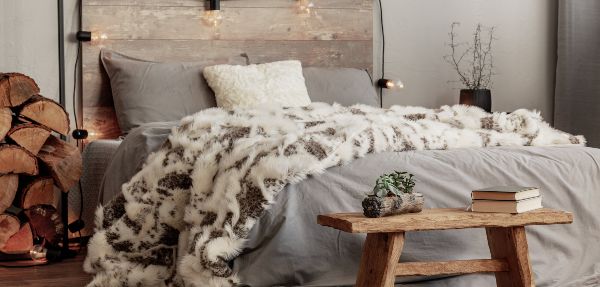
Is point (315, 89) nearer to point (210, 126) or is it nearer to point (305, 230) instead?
point (210, 126)

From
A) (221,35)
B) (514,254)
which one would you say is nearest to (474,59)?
(221,35)

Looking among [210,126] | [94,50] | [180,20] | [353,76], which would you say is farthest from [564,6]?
[210,126]

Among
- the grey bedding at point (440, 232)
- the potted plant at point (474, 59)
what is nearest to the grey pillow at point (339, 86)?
the potted plant at point (474, 59)

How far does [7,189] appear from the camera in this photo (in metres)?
3.84

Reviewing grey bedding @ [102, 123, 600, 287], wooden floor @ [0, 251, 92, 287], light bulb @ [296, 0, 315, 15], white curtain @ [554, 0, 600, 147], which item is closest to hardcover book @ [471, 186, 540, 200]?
grey bedding @ [102, 123, 600, 287]

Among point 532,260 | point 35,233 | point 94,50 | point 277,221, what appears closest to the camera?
point 277,221

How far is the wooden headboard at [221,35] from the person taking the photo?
459 centimetres

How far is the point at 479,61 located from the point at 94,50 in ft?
7.38

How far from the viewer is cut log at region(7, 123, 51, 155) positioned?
3850 millimetres

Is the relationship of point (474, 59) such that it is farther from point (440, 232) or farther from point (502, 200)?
point (502, 200)

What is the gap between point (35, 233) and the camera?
402 centimetres

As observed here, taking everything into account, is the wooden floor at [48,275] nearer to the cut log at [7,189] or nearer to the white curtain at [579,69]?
the cut log at [7,189]

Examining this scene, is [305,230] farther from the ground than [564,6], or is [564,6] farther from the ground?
[564,6]

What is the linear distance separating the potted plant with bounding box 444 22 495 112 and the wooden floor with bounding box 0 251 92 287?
2537 millimetres
